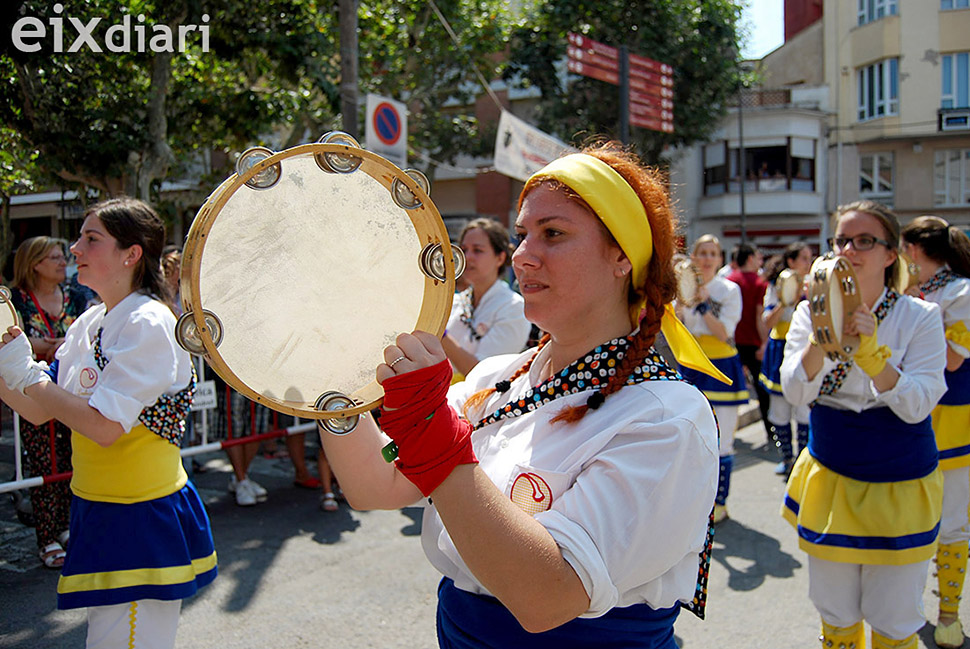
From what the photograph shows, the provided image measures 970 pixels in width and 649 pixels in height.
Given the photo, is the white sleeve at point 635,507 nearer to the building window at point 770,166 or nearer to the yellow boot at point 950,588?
the yellow boot at point 950,588

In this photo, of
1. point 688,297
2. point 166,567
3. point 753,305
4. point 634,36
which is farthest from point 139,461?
point 634,36

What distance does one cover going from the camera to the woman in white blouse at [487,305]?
464cm

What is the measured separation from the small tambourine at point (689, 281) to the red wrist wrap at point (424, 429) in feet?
15.1

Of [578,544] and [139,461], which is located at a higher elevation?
[578,544]

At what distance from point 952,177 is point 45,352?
29644 millimetres

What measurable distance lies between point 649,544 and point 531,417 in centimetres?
40

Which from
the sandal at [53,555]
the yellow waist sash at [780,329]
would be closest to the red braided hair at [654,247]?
the sandal at [53,555]

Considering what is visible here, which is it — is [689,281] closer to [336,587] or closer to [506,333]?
[506,333]

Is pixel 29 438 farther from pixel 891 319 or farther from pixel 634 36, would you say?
pixel 634 36


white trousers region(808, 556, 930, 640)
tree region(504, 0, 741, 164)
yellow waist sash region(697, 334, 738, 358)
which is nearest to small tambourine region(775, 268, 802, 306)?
yellow waist sash region(697, 334, 738, 358)

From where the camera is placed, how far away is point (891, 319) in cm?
315

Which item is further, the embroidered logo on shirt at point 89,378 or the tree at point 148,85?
the tree at point 148,85

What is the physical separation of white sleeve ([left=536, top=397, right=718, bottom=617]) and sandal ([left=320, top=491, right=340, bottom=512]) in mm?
4787

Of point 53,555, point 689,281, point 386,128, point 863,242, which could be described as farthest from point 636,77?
point 53,555
